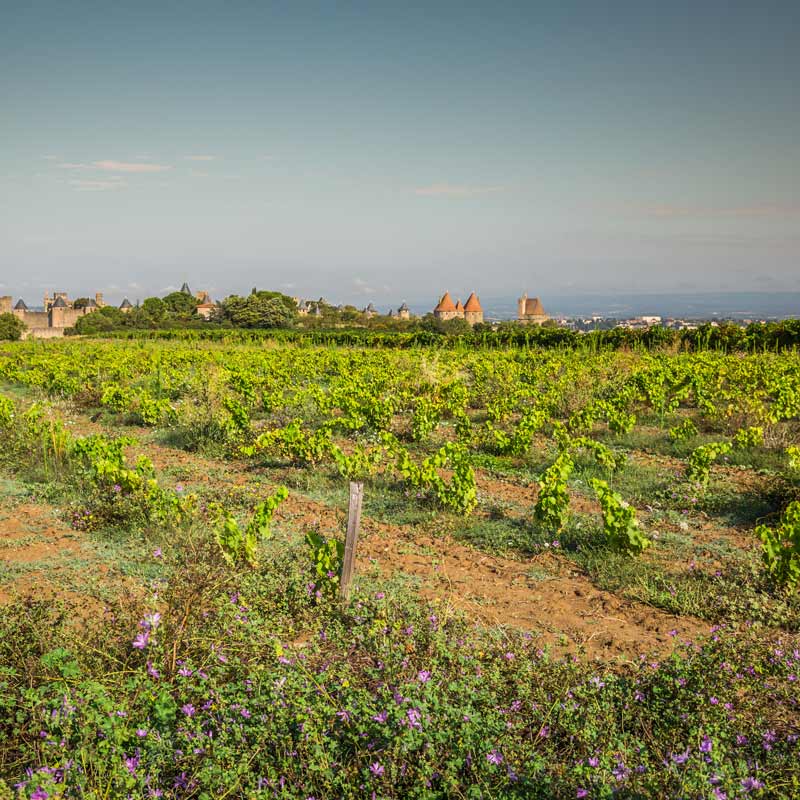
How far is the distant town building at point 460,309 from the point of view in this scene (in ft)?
372

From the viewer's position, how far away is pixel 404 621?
3.95 meters

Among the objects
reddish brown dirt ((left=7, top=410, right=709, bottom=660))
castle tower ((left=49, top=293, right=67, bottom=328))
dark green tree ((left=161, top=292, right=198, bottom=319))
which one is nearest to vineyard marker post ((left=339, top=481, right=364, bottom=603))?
reddish brown dirt ((left=7, top=410, right=709, bottom=660))

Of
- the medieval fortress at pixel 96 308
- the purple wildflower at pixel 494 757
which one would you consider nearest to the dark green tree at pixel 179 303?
the medieval fortress at pixel 96 308

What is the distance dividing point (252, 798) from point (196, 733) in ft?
1.58

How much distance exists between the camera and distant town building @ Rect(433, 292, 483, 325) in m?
114

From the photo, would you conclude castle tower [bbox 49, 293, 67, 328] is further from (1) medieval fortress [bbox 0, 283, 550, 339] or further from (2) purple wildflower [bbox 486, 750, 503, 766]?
(2) purple wildflower [bbox 486, 750, 503, 766]

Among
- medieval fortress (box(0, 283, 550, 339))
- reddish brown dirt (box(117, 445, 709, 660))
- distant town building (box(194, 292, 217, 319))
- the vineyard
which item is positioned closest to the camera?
the vineyard

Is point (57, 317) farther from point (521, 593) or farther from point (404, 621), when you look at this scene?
point (404, 621)

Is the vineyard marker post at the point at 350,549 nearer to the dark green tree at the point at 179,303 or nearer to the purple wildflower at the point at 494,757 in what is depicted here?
the purple wildflower at the point at 494,757

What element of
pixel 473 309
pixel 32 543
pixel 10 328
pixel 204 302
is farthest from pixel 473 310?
pixel 32 543

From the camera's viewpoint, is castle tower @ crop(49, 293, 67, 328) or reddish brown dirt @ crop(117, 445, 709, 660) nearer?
reddish brown dirt @ crop(117, 445, 709, 660)

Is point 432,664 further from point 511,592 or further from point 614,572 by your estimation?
point 614,572

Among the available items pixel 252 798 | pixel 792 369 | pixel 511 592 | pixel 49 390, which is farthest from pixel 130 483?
pixel 792 369

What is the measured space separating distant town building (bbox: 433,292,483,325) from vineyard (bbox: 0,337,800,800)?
348 feet
